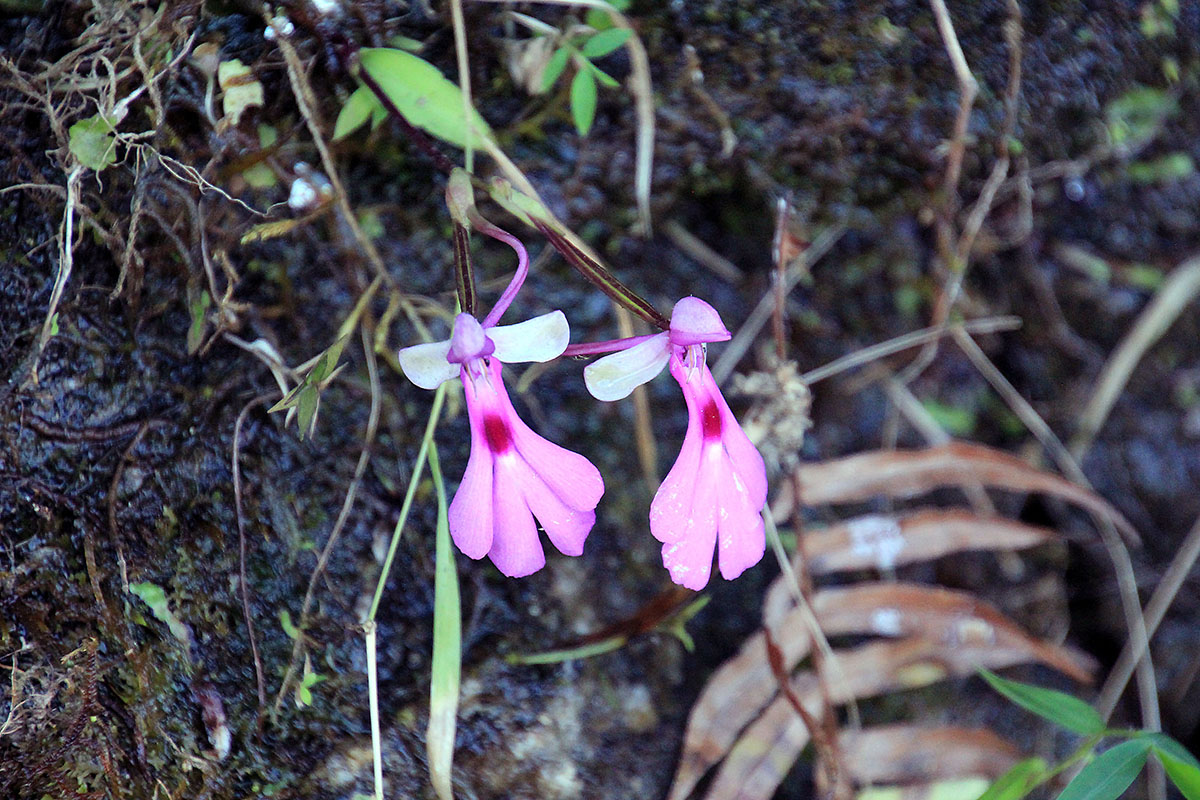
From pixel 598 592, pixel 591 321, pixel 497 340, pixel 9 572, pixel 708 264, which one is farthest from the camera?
pixel 708 264

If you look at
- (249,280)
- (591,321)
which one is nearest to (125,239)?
(249,280)

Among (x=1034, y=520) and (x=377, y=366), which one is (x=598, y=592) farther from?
(x=1034, y=520)

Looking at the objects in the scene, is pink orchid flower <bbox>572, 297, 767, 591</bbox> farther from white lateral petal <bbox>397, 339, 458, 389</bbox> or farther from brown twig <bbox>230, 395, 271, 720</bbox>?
brown twig <bbox>230, 395, 271, 720</bbox>

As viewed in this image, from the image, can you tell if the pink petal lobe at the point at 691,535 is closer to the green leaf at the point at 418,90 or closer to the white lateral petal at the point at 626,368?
the white lateral petal at the point at 626,368

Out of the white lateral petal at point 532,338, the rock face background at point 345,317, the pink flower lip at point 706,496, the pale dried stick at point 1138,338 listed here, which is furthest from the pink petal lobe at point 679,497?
the pale dried stick at point 1138,338

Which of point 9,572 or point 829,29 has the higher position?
point 829,29

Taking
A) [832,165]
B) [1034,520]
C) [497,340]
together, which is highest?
[497,340]

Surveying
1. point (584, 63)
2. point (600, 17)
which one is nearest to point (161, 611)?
point (584, 63)
